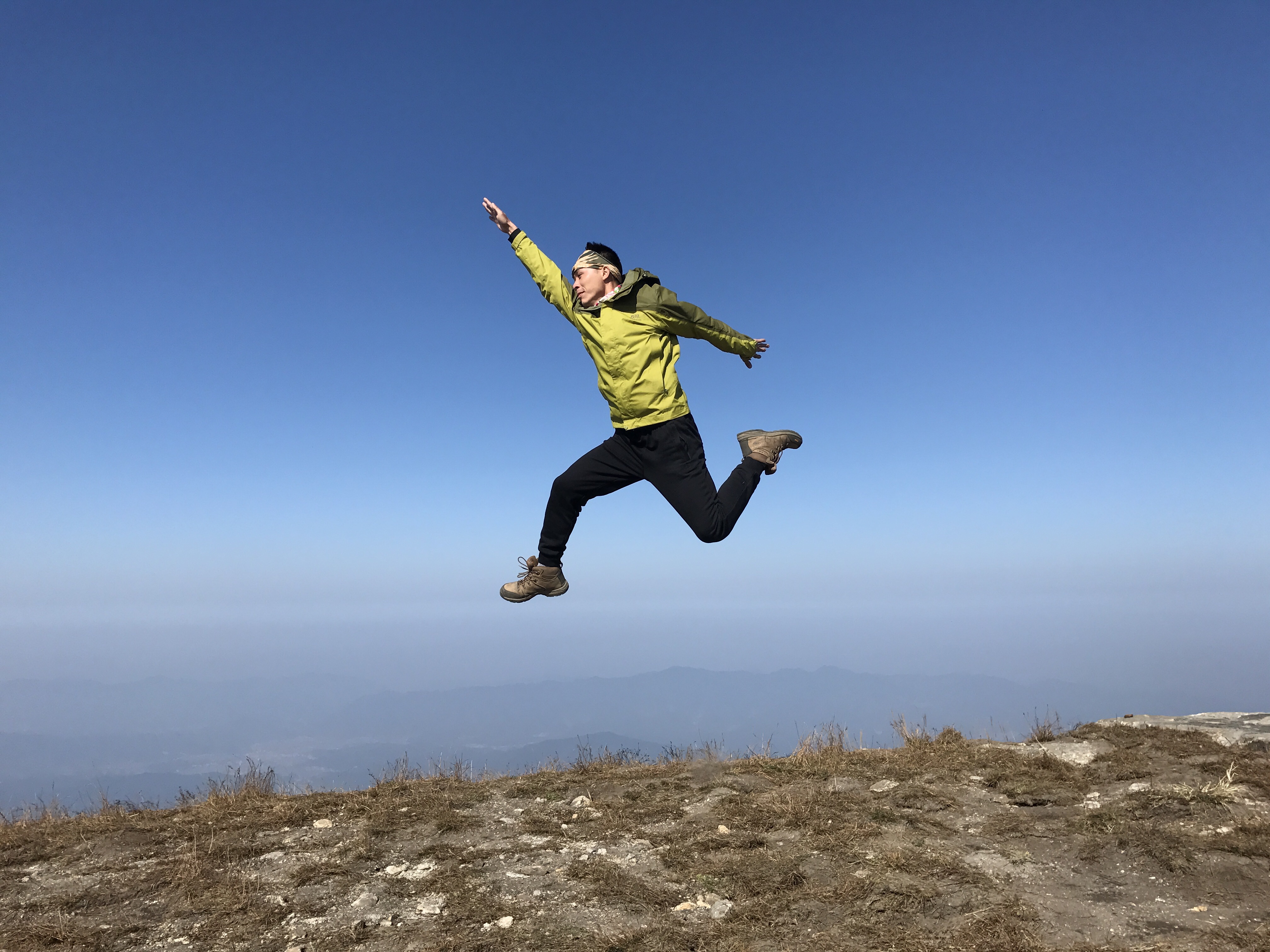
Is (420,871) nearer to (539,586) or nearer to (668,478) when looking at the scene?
(539,586)

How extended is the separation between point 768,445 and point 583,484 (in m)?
1.77

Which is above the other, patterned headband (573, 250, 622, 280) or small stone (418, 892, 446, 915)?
patterned headband (573, 250, 622, 280)

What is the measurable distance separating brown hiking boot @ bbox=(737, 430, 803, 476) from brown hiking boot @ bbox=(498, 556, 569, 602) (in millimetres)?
2028

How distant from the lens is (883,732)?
8.62 m

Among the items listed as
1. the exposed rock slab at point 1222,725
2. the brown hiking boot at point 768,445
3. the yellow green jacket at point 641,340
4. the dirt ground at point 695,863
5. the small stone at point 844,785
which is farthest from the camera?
the exposed rock slab at point 1222,725

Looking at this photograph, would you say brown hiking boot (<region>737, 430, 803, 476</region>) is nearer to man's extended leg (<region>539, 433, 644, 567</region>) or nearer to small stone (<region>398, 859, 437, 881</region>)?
man's extended leg (<region>539, 433, 644, 567</region>)

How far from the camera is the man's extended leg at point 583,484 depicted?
18.5ft

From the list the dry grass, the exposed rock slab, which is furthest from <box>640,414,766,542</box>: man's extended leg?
the exposed rock slab

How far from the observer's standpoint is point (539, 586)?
6082mm

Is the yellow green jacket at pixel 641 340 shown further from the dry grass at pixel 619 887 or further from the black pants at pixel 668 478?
the dry grass at pixel 619 887

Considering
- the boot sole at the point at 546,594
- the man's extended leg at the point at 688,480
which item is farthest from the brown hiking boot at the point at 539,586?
the man's extended leg at the point at 688,480

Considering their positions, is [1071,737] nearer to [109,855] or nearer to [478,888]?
[478,888]

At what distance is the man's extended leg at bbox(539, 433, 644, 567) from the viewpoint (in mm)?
5633

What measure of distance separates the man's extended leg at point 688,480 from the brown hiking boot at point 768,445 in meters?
0.74
